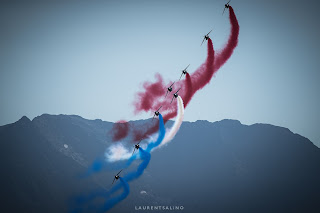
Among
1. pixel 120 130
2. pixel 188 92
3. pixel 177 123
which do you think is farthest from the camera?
pixel 120 130

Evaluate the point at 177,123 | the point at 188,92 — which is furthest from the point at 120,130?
the point at 188,92

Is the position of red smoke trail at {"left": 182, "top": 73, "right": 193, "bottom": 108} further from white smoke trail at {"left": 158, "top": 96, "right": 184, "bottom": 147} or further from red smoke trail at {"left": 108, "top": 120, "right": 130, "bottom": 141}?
red smoke trail at {"left": 108, "top": 120, "right": 130, "bottom": 141}

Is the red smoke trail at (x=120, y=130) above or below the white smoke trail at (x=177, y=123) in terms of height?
above

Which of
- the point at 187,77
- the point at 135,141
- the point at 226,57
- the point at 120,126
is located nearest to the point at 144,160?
the point at 135,141

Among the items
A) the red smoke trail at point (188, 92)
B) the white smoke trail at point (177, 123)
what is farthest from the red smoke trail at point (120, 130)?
the red smoke trail at point (188, 92)

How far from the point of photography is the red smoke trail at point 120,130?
98.4m

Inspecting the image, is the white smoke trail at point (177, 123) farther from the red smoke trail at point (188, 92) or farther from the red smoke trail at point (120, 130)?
the red smoke trail at point (120, 130)

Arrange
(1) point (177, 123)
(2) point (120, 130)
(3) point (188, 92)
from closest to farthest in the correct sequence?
(1) point (177, 123) → (3) point (188, 92) → (2) point (120, 130)

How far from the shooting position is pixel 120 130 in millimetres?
99688

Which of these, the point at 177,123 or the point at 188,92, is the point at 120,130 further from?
the point at 188,92

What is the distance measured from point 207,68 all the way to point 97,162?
179 feet

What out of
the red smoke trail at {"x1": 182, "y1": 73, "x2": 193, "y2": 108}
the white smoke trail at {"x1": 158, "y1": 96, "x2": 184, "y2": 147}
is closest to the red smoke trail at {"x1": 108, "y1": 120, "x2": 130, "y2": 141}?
the white smoke trail at {"x1": 158, "y1": 96, "x2": 184, "y2": 147}

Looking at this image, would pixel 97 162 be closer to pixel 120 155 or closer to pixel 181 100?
pixel 120 155

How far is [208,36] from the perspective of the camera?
84625mm
